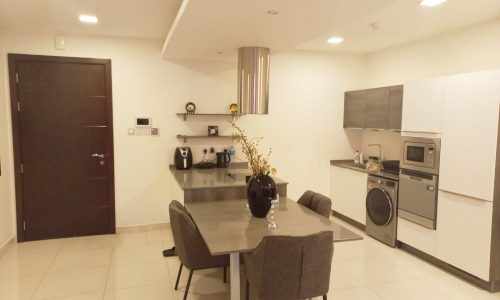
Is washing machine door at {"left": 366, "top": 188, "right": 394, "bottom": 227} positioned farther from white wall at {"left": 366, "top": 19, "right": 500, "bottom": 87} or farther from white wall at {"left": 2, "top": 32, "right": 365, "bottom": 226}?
white wall at {"left": 366, "top": 19, "right": 500, "bottom": 87}

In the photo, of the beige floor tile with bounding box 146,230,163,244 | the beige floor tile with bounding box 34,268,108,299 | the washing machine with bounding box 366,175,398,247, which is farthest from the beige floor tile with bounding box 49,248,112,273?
the washing machine with bounding box 366,175,398,247

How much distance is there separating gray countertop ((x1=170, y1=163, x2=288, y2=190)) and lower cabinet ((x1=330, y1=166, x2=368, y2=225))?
136cm

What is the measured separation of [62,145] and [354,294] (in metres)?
3.72

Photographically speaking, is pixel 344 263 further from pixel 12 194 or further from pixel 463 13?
pixel 12 194

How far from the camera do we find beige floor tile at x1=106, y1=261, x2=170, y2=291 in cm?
326

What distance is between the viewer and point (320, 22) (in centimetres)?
278

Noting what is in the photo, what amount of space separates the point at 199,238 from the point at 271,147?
2714 millimetres

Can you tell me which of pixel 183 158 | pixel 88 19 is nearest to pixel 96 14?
pixel 88 19

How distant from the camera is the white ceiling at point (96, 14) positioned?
316 centimetres

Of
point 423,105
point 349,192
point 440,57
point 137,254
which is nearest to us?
point 423,105

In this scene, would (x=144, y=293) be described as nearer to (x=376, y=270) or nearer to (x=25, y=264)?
(x=25, y=264)

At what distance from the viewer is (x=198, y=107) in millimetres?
4801

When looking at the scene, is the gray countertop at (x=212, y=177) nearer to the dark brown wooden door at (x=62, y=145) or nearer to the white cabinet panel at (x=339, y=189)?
the dark brown wooden door at (x=62, y=145)

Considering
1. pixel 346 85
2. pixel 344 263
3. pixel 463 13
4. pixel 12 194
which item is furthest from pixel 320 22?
pixel 12 194
